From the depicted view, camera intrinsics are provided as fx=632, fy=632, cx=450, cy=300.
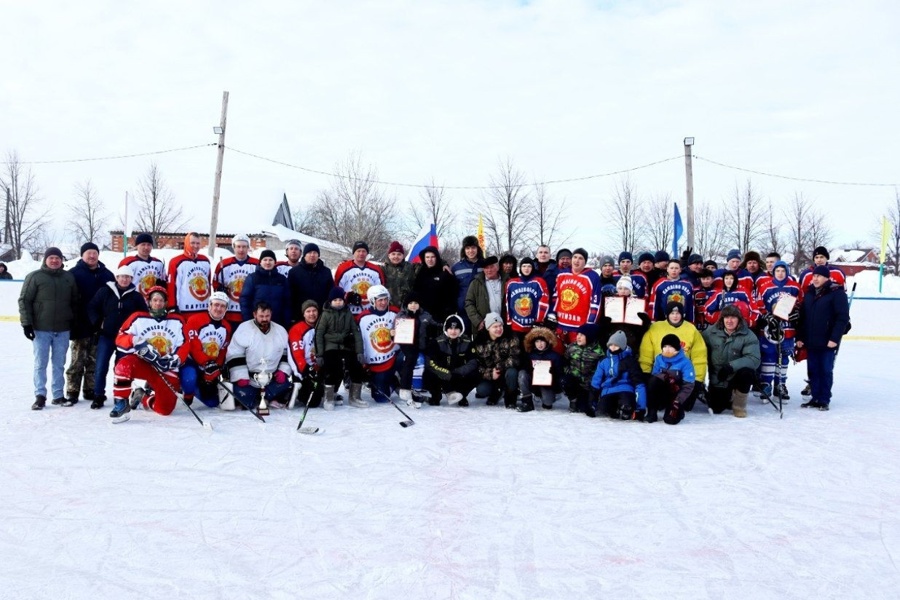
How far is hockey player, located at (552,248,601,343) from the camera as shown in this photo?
19.8 feet

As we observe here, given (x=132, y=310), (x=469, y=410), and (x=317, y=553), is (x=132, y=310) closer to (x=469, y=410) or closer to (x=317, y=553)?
(x=469, y=410)

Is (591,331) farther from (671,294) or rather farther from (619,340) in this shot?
(671,294)

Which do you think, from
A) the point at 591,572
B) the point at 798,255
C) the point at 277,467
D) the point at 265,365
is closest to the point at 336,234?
the point at 798,255

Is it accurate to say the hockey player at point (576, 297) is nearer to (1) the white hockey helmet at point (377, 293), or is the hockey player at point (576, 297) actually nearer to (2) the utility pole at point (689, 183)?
(1) the white hockey helmet at point (377, 293)

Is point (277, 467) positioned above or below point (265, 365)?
below

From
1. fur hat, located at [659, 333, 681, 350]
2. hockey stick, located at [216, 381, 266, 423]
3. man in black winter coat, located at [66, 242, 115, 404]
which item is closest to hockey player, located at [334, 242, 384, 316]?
hockey stick, located at [216, 381, 266, 423]

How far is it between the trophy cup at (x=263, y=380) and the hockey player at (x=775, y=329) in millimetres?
4657

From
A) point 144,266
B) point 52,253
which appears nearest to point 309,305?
point 144,266

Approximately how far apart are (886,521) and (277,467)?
3.39m

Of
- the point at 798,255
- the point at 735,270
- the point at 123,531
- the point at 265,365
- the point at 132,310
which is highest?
the point at 798,255

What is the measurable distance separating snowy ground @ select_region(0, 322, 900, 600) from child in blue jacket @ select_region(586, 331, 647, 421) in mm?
234

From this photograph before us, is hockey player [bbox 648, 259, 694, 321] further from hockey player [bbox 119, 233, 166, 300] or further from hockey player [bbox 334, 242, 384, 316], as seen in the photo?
hockey player [bbox 119, 233, 166, 300]

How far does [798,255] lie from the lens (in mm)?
27062

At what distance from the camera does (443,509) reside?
3285 mm
